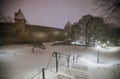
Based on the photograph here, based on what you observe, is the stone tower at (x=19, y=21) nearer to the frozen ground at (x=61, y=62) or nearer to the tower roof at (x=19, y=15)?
the tower roof at (x=19, y=15)

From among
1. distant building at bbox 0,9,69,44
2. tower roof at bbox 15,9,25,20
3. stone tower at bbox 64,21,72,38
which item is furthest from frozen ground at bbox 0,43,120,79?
tower roof at bbox 15,9,25,20

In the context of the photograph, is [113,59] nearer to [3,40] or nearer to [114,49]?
→ [114,49]

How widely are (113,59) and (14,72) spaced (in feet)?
6.72

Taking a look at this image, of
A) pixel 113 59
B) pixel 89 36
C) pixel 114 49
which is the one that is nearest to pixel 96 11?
pixel 89 36

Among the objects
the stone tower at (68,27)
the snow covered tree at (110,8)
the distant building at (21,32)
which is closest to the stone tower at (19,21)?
the distant building at (21,32)

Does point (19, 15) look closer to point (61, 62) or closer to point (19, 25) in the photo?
point (19, 25)

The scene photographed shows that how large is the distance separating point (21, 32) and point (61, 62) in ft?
3.39

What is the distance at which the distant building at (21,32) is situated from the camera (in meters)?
2.42

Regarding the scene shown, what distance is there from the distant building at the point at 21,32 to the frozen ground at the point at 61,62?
144mm

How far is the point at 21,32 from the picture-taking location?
2.46 meters

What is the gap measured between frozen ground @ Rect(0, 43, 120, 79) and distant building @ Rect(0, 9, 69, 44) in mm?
144

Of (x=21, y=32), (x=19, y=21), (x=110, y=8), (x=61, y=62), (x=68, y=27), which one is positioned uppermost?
(x=110, y=8)

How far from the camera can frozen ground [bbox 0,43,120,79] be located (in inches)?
92.5

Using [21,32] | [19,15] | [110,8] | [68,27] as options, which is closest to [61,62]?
[68,27]
